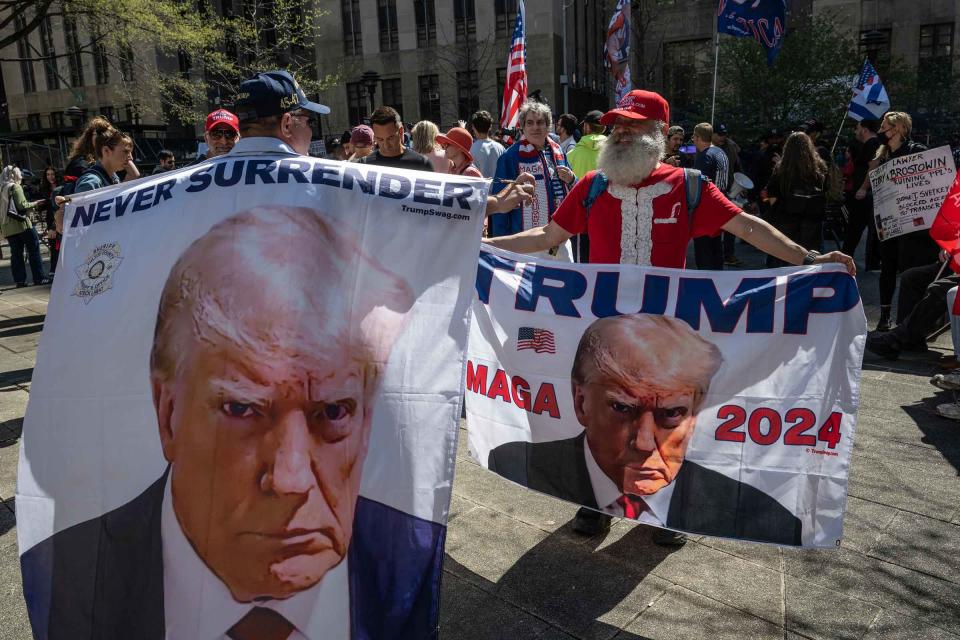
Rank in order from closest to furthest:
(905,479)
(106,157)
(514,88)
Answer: (905,479), (106,157), (514,88)

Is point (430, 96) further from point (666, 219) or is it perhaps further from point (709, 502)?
point (709, 502)

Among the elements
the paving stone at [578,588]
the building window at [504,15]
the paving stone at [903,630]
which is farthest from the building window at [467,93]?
the paving stone at [903,630]

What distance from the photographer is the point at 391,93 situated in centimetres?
4309

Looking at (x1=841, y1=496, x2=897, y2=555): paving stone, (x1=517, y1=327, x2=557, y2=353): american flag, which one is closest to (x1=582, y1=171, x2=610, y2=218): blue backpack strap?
(x1=517, y1=327, x2=557, y2=353): american flag

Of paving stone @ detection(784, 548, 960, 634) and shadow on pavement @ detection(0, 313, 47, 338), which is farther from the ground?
shadow on pavement @ detection(0, 313, 47, 338)

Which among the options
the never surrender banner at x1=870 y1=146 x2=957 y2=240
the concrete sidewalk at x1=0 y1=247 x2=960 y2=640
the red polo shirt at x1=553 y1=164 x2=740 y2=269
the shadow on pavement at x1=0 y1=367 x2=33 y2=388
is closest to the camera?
the concrete sidewalk at x1=0 y1=247 x2=960 y2=640

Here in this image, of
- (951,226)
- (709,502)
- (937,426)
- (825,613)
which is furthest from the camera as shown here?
(951,226)

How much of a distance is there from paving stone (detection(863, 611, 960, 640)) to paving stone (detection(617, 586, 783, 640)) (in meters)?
0.35

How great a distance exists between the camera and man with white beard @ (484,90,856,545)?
357 centimetres

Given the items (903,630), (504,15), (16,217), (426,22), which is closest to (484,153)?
(903,630)

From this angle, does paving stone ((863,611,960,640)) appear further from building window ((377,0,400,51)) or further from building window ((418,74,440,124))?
building window ((377,0,400,51))

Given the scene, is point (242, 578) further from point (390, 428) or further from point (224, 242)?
point (224, 242)

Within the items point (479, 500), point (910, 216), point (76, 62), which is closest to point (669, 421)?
point (479, 500)

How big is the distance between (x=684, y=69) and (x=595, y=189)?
3814 centimetres
